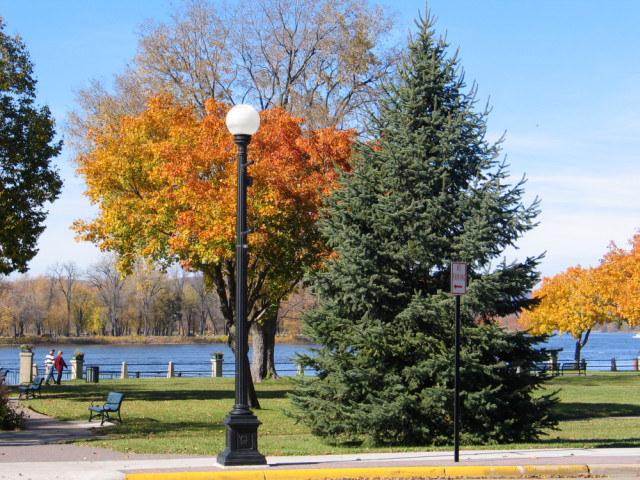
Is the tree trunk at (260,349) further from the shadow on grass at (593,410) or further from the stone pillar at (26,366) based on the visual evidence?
the shadow on grass at (593,410)

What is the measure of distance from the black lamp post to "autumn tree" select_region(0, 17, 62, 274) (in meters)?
14.8

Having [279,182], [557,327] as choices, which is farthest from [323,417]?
[557,327]

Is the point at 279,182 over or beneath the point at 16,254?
over

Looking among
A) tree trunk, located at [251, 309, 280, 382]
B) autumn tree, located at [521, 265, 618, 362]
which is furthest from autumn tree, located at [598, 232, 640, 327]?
tree trunk, located at [251, 309, 280, 382]

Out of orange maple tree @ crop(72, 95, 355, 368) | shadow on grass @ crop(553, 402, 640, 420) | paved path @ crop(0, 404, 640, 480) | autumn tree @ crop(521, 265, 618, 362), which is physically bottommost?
shadow on grass @ crop(553, 402, 640, 420)

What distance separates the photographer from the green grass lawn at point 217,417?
1374 centimetres

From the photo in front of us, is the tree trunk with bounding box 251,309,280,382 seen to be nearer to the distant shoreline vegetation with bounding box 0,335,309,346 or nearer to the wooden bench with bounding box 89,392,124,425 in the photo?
the wooden bench with bounding box 89,392,124,425

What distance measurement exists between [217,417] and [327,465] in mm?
10344

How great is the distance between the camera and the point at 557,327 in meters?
54.8

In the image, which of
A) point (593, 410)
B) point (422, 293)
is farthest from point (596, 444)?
point (593, 410)

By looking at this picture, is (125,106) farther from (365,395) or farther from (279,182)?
(365,395)

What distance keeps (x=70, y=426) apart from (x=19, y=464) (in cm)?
673

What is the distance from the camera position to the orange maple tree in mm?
21328

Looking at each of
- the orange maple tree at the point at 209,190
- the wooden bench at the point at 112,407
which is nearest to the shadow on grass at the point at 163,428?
the wooden bench at the point at 112,407
